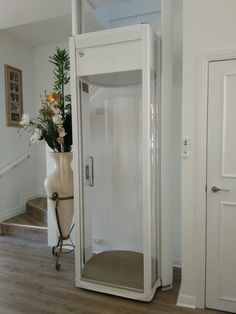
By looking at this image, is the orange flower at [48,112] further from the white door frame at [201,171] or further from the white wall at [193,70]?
the white door frame at [201,171]

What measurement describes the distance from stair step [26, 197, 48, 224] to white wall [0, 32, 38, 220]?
0.20 metres

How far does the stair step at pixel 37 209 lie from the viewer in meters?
3.99

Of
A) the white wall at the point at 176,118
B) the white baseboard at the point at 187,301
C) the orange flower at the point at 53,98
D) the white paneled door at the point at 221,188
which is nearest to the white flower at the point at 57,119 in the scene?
the orange flower at the point at 53,98

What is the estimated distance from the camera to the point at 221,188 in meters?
2.10

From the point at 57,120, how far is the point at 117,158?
0.86 metres

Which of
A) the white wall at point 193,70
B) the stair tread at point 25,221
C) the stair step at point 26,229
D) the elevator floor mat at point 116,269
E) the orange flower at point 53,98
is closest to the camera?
the white wall at point 193,70

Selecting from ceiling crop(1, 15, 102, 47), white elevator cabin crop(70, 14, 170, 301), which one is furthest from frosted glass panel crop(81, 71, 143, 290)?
ceiling crop(1, 15, 102, 47)

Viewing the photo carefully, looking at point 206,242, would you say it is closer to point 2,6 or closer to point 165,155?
point 165,155

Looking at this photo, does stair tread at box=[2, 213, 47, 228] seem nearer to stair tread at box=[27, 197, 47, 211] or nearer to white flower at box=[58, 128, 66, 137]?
stair tread at box=[27, 197, 47, 211]

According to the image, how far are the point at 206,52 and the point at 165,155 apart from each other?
932 mm

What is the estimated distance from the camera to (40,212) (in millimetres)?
4035

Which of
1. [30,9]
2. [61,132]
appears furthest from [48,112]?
[30,9]

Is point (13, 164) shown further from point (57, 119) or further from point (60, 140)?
point (57, 119)

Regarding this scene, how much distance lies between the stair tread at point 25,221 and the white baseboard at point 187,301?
2177 mm
